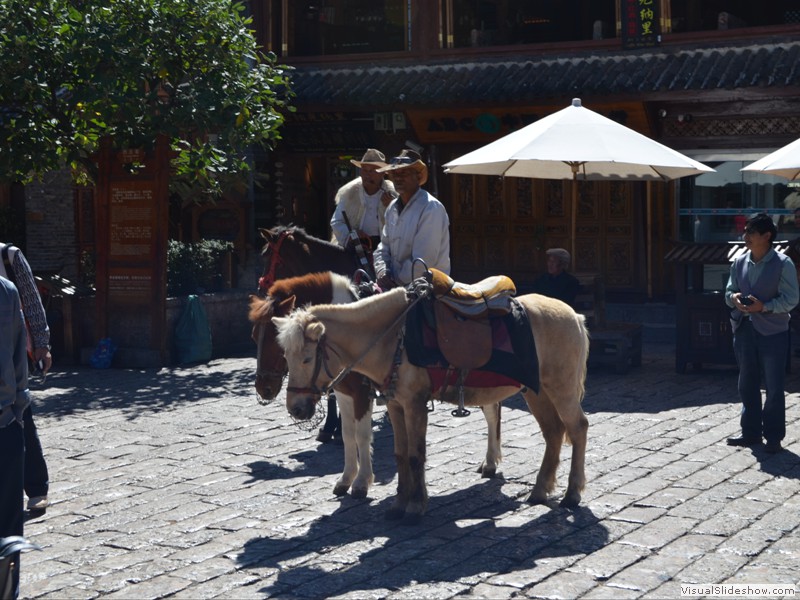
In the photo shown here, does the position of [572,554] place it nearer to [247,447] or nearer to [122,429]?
[247,447]

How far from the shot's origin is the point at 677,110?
1495 cm

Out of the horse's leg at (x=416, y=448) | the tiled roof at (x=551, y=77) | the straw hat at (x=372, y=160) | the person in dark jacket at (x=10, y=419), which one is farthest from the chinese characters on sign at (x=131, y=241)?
the person in dark jacket at (x=10, y=419)

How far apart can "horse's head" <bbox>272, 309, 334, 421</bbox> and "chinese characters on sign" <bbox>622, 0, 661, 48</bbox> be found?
33.8 ft

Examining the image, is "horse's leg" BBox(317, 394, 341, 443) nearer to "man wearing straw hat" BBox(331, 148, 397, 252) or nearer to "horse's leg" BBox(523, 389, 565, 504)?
"man wearing straw hat" BBox(331, 148, 397, 252)

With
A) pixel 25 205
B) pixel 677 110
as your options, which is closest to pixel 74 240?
pixel 25 205

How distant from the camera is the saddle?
643 centimetres

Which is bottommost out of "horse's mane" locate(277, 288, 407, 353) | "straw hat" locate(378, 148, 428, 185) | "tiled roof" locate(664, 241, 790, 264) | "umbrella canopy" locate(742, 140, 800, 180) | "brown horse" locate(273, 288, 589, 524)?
"brown horse" locate(273, 288, 589, 524)

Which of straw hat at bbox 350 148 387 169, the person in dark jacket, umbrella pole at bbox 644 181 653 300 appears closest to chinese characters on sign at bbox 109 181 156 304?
straw hat at bbox 350 148 387 169

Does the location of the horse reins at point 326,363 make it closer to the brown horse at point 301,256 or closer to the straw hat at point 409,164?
the straw hat at point 409,164

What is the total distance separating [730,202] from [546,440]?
366 inches

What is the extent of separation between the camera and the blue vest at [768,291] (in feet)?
26.4

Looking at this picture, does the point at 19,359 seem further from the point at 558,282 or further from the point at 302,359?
the point at 558,282

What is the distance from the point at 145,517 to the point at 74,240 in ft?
50.4

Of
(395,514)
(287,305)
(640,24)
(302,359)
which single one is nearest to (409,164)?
(287,305)
